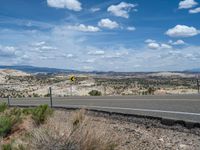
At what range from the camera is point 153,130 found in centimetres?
1223

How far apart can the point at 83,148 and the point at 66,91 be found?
5521 cm

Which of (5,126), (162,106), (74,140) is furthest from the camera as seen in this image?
(162,106)

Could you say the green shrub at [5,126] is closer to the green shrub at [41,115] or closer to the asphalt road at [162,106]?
the green shrub at [41,115]

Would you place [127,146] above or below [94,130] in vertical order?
below

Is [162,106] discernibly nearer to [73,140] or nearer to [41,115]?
[41,115]

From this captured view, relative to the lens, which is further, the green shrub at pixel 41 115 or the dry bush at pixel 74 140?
the green shrub at pixel 41 115

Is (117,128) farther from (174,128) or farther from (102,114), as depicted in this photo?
(102,114)

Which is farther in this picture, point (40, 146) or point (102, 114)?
point (102, 114)

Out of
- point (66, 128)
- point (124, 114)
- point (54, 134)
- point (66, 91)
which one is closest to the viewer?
point (54, 134)

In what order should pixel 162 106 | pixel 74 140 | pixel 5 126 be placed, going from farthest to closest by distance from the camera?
pixel 162 106 < pixel 5 126 < pixel 74 140

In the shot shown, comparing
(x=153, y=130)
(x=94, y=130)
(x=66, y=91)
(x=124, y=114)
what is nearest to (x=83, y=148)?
(x=94, y=130)

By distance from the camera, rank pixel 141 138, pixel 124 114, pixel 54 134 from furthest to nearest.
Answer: pixel 124 114
pixel 141 138
pixel 54 134

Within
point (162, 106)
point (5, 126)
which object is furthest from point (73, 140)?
point (162, 106)

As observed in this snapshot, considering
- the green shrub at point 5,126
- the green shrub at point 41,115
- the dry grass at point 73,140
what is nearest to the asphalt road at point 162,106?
the green shrub at point 41,115
